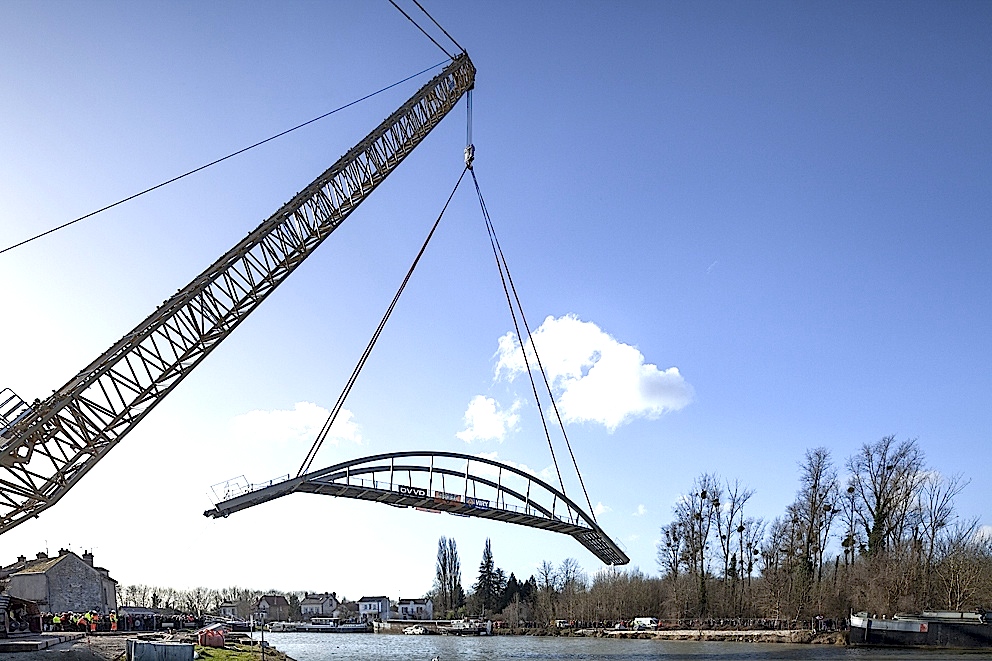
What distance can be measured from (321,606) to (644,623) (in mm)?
118912

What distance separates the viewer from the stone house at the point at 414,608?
6742 inches

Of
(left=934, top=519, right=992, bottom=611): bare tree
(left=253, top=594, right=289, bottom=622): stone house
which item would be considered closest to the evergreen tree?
(left=253, top=594, right=289, bottom=622): stone house

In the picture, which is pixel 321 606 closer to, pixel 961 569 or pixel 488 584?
pixel 488 584

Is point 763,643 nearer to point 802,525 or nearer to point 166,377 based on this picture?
point 802,525

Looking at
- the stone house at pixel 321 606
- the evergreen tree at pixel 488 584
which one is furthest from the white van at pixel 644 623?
the stone house at pixel 321 606

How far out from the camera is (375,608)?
177125mm

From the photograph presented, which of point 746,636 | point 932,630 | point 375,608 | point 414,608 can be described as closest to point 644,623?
point 746,636

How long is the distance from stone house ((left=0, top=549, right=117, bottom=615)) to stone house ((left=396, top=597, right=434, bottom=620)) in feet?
363

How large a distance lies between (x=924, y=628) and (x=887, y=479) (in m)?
16.6

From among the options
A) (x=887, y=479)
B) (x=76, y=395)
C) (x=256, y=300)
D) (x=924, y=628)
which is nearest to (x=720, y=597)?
(x=887, y=479)

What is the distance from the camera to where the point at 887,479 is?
245 ft

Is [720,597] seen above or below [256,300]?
below

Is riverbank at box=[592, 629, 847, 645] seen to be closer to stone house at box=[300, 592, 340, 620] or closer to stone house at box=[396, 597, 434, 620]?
stone house at box=[396, 597, 434, 620]

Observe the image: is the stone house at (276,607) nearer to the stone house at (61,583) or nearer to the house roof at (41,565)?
the stone house at (61,583)
